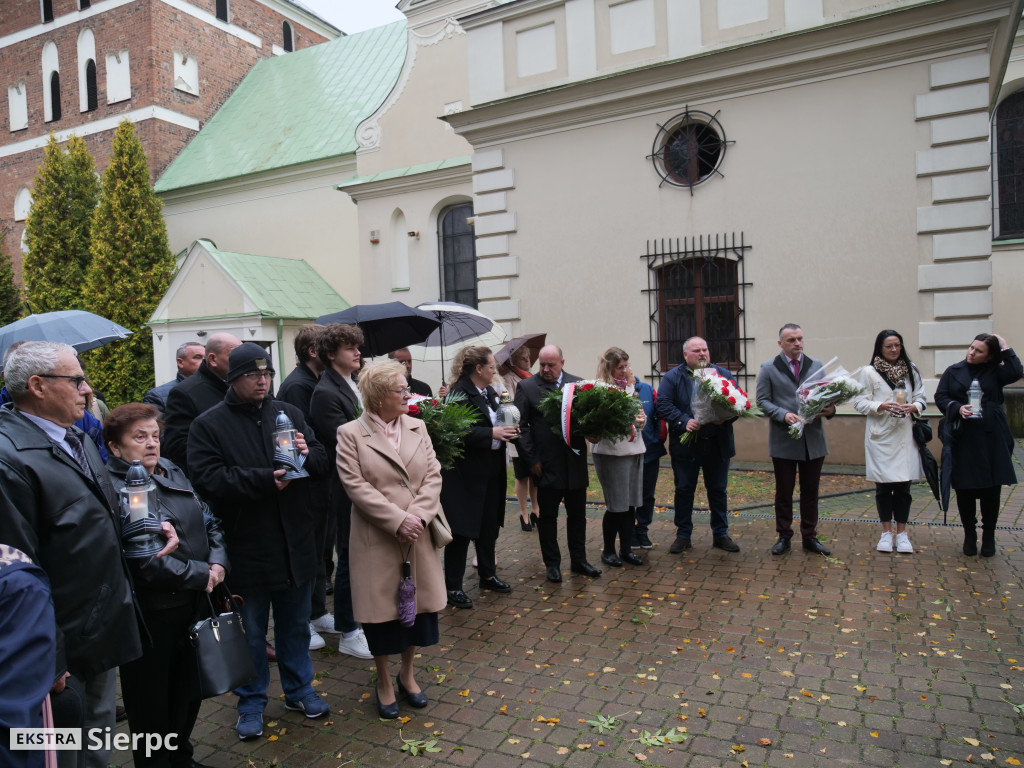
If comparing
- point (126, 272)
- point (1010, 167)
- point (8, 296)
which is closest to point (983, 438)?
point (1010, 167)

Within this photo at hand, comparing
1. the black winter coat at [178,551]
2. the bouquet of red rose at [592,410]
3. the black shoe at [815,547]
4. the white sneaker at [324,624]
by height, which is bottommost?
the white sneaker at [324,624]

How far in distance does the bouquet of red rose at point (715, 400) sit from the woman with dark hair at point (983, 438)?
180cm

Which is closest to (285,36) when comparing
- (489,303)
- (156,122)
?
(156,122)

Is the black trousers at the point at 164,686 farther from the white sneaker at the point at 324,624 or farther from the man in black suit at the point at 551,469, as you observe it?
the man in black suit at the point at 551,469

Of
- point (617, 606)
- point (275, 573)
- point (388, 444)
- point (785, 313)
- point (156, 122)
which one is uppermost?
point (156, 122)

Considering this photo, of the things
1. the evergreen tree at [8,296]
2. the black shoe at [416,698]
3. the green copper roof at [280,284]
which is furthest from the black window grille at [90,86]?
the black shoe at [416,698]

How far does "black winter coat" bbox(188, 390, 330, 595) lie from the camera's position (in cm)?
402

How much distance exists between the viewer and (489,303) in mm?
13953

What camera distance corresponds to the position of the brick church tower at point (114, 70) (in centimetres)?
2591

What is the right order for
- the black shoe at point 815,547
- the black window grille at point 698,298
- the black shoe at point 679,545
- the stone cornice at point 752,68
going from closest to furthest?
1. the black shoe at point 815,547
2. the black shoe at point 679,545
3. the stone cornice at point 752,68
4. the black window grille at point 698,298

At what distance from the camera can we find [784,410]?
23.4 ft

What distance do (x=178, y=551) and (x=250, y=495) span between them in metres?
0.58

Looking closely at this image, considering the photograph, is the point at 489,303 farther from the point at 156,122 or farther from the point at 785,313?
the point at 156,122

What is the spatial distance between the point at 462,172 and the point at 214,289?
23.3 ft
